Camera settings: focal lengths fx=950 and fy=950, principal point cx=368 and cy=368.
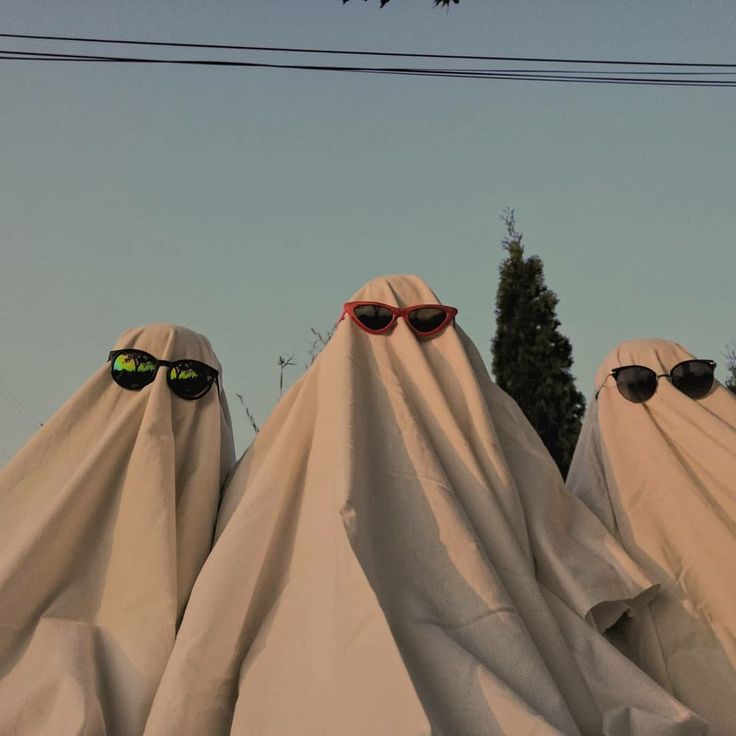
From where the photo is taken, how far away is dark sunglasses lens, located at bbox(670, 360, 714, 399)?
4406mm

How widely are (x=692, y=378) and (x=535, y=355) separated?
5.06 m

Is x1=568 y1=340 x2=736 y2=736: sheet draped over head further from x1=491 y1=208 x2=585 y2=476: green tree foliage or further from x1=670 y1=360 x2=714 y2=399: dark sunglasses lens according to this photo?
x1=491 y1=208 x2=585 y2=476: green tree foliage

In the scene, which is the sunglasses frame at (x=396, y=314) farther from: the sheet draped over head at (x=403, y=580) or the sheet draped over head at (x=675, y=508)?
the sheet draped over head at (x=675, y=508)

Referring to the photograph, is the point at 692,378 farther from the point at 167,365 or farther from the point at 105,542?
the point at 105,542

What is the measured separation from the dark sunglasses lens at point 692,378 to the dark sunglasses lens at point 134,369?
2.37m

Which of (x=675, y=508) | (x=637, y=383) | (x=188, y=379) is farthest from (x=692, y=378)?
(x=188, y=379)

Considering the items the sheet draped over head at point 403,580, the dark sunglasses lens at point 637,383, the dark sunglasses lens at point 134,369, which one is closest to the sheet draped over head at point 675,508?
the dark sunglasses lens at point 637,383

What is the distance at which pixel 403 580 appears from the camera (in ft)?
10.4

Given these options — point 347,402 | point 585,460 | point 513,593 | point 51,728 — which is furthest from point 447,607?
point 585,460

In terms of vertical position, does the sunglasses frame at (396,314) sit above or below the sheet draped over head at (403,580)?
above

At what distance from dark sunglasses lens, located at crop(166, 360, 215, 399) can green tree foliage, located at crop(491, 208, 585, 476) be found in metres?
5.35

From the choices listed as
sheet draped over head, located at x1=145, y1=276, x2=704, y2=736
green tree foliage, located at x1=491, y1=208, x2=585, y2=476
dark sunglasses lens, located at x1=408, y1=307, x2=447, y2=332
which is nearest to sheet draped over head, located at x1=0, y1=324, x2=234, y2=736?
sheet draped over head, located at x1=145, y1=276, x2=704, y2=736

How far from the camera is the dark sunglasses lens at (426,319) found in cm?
406

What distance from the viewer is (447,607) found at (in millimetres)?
3080
